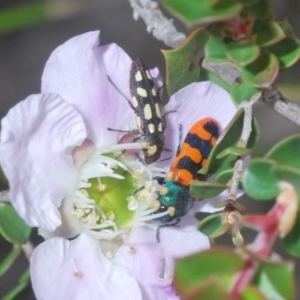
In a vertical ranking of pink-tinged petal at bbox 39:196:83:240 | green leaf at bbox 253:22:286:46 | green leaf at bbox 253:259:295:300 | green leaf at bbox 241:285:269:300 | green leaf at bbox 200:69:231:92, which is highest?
green leaf at bbox 253:22:286:46

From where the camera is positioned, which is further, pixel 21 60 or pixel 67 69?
pixel 21 60

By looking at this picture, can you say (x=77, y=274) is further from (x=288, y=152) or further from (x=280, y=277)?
(x=280, y=277)

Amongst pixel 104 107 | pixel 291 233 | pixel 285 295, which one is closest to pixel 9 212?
pixel 104 107

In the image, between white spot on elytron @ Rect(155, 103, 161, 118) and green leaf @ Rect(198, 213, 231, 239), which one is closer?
green leaf @ Rect(198, 213, 231, 239)

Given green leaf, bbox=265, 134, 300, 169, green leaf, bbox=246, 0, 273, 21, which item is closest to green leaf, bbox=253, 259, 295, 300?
green leaf, bbox=265, 134, 300, 169

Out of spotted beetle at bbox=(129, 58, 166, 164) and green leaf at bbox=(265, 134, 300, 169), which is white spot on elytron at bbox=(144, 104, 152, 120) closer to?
spotted beetle at bbox=(129, 58, 166, 164)

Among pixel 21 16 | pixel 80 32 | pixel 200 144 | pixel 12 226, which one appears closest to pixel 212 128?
pixel 200 144

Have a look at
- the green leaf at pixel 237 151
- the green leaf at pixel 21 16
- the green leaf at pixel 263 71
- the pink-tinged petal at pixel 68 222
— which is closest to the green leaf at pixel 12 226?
the pink-tinged petal at pixel 68 222

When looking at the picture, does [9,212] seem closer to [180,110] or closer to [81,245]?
[81,245]
